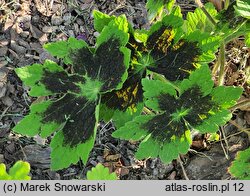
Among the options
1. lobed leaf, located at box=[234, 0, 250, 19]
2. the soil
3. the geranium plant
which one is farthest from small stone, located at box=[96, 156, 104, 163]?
lobed leaf, located at box=[234, 0, 250, 19]

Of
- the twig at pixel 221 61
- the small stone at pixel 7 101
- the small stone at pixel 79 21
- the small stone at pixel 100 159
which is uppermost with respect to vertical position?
the small stone at pixel 79 21

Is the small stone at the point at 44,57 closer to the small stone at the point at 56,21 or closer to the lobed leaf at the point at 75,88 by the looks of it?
the small stone at the point at 56,21

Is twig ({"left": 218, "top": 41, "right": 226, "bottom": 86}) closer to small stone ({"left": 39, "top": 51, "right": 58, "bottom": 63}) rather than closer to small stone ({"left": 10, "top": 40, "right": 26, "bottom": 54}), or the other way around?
small stone ({"left": 39, "top": 51, "right": 58, "bottom": 63})

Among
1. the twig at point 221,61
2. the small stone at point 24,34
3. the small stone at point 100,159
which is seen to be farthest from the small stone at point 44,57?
the twig at point 221,61

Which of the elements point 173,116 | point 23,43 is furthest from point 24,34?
point 173,116

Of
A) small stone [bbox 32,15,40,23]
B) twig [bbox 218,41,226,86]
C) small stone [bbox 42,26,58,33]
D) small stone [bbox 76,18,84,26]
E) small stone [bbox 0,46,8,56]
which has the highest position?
small stone [bbox 32,15,40,23]

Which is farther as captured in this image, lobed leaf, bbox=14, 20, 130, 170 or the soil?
the soil

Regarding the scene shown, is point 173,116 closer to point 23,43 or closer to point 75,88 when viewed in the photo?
point 75,88

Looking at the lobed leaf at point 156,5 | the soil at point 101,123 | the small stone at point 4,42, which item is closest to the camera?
the lobed leaf at point 156,5

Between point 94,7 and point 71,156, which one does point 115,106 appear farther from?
point 94,7
